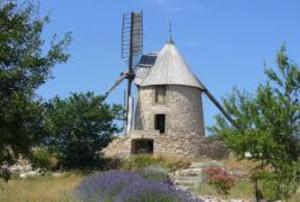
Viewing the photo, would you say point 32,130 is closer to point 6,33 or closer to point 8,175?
point 8,175

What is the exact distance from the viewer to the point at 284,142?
16484mm

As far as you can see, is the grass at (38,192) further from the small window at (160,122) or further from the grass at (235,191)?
the small window at (160,122)

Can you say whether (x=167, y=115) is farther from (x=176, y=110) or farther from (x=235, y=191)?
(x=235, y=191)

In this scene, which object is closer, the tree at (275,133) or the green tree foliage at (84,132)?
the tree at (275,133)

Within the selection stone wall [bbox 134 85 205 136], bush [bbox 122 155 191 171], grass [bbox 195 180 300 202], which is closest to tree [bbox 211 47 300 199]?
grass [bbox 195 180 300 202]

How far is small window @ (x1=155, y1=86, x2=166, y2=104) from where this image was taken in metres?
42.7

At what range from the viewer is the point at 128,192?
9.92m

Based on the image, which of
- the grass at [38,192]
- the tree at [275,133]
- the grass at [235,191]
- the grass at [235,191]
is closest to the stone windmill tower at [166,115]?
the grass at [38,192]

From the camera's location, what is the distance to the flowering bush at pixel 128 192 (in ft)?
32.1

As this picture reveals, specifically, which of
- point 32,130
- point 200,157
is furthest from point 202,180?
point 32,130

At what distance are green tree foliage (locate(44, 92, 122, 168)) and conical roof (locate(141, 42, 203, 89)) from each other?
19.2 feet

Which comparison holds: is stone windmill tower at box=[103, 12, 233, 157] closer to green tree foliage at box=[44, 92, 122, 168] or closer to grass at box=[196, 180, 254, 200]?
green tree foliage at box=[44, 92, 122, 168]

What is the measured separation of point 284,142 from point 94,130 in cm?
2160

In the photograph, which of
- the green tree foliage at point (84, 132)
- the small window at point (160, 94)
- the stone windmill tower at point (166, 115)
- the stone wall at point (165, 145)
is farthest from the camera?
the small window at point (160, 94)
